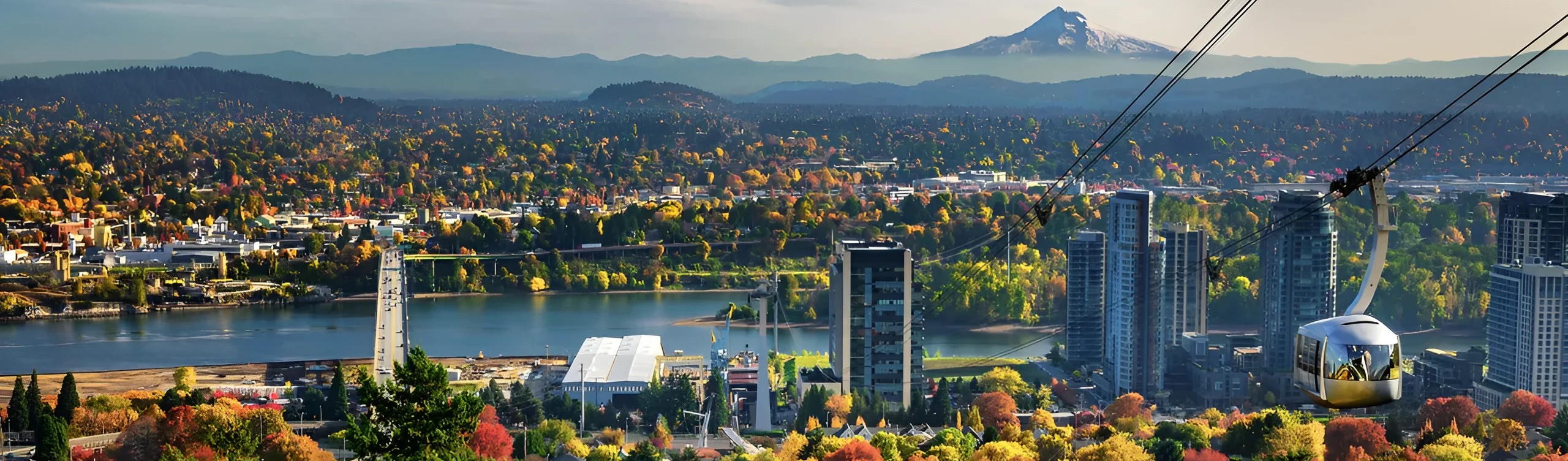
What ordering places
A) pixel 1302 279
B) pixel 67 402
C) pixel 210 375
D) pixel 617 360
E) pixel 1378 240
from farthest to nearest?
pixel 1302 279
pixel 210 375
pixel 617 360
pixel 67 402
pixel 1378 240

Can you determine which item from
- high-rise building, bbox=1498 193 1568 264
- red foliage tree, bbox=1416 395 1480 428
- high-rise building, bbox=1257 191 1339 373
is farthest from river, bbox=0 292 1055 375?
red foliage tree, bbox=1416 395 1480 428

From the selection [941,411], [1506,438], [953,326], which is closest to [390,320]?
[941,411]

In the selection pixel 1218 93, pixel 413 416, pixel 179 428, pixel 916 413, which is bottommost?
pixel 916 413

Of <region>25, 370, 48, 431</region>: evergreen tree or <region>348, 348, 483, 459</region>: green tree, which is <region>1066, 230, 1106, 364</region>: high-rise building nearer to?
<region>25, 370, 48, 431</region>: evergreen tree

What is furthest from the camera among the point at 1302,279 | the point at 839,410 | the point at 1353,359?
the point at 1302,279

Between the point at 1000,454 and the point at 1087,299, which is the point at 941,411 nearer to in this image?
the point at 1000,454

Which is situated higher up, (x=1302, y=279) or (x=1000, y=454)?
(x=1302, y=279)

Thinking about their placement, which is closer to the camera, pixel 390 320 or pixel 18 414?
pixel 18 414
